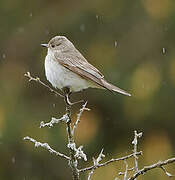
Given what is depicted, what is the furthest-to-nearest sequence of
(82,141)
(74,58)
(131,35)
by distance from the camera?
(131,35) → (82,141) → (74,58)

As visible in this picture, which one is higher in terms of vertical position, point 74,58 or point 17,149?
point 17,149

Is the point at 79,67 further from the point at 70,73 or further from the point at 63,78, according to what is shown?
the point at 63,78

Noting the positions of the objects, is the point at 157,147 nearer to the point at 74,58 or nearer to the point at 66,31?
the point at 66,31

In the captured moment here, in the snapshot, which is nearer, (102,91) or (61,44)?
(61,44)

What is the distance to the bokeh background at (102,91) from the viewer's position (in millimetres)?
9133

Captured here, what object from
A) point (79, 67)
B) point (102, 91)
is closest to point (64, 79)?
point (79, 67)

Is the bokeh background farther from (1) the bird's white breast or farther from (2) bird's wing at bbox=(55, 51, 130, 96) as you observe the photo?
(1) the bird's white breast

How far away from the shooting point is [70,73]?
4.58 meters

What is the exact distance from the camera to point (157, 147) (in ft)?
30.2

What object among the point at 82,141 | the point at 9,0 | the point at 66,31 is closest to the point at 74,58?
the point at 82,141

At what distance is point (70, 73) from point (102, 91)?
15.9 ft

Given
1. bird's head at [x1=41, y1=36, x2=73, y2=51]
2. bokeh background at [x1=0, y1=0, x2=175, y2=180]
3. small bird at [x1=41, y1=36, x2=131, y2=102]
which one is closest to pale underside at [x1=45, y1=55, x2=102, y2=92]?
small bird at [x1=41, y1=36, x2=131, y2=102]

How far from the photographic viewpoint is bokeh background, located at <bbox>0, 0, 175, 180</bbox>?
9.13 meters

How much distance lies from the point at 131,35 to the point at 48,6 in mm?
1599
